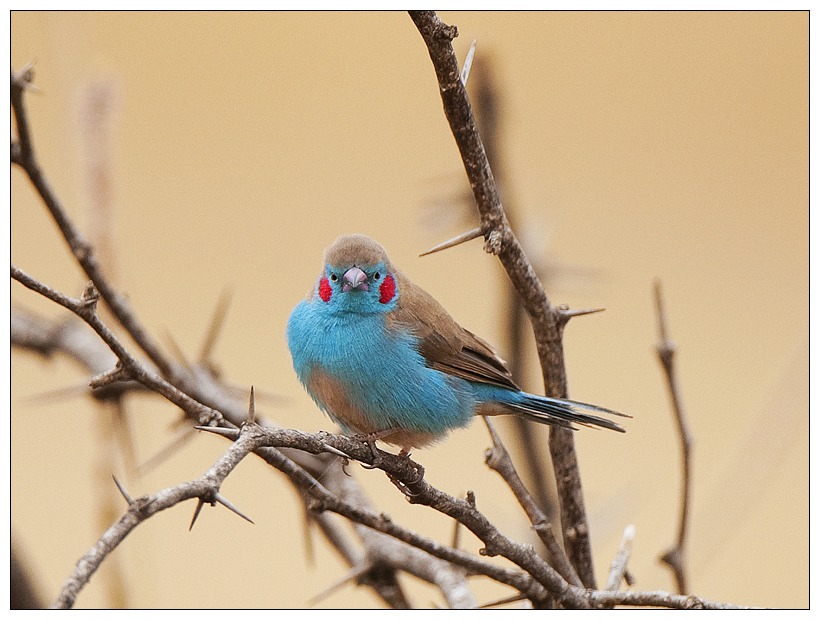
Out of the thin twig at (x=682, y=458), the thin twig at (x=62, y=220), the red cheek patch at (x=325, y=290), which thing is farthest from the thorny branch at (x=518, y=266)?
the thin twig at (x=62, y=220)

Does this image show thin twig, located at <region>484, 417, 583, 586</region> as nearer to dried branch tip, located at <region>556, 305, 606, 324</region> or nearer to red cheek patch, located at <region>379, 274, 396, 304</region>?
dried branch tip, located at <region>556, 305, 606, 324</region>

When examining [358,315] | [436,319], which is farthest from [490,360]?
[358,315]

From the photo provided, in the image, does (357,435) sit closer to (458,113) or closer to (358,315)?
(358,315)

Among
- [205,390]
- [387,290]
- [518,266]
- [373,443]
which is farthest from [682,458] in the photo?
[205,390]

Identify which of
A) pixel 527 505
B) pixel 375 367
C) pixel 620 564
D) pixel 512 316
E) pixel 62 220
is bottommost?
pixel 620 564

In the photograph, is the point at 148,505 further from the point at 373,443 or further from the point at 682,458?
the point at 682,458

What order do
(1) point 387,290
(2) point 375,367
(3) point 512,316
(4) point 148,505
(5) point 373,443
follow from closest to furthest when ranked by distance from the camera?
(4) point 148,505, (5) point 373,443, (2) point 375,367, (1) point 387,290, (3) point 512,316

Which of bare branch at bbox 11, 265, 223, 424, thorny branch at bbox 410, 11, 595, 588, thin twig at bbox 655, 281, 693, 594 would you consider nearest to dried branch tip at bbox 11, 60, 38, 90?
bare branch at bbox 11, 265, 223, 424
